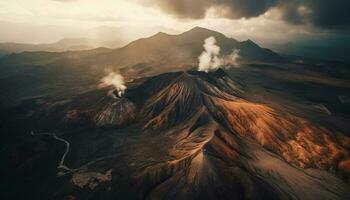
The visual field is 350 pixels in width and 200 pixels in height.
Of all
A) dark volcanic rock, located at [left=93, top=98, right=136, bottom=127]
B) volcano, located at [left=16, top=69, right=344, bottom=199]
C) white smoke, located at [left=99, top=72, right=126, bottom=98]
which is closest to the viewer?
volcano, located at [left=16, top=69, right=344, bottom=199]

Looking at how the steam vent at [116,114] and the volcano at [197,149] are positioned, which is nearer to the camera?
the volcano at [197,149]

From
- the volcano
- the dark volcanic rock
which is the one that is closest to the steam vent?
the dark volcanic rock

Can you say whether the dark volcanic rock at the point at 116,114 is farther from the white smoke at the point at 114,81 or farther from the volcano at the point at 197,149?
the white smoke at the point at 114,81

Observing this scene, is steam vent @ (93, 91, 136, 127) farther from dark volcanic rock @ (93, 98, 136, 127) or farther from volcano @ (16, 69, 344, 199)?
volcano @ (16, 69, 344, 199)

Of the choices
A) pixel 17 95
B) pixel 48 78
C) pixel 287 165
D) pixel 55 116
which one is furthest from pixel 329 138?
pixel 48 78

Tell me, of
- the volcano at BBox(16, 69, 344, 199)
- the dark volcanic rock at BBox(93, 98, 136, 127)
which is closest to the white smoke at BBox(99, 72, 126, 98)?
the dark volcanic rock at BBox(93, 98, 136, 127)

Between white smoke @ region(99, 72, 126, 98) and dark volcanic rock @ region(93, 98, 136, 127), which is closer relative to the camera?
dark volcanic rock @ region(93, 98, 136, 127)

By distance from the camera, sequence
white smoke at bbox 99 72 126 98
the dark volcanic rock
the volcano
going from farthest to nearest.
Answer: white smoke at bbox 99 72 126 98
the dark volcanic rock
the volcano

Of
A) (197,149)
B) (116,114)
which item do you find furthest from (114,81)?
(197,149)

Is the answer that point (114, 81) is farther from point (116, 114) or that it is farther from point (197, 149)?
point (197, 149)

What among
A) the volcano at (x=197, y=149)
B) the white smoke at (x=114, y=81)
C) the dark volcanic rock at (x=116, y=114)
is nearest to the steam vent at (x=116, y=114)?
the dark volcanic rock at (x=116, y=114)
